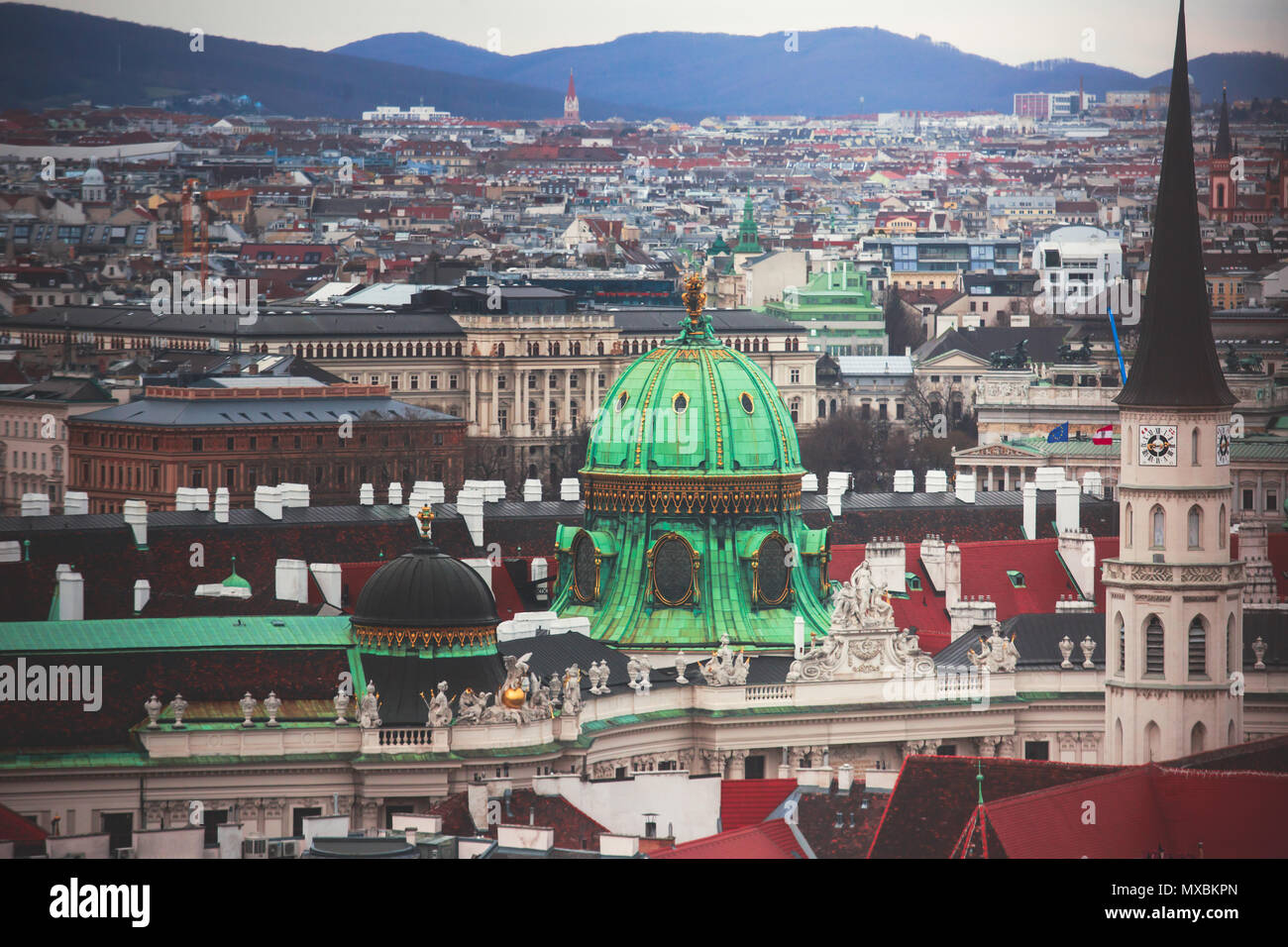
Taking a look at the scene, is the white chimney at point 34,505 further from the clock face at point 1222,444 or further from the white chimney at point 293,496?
the clock face at point 1222,444

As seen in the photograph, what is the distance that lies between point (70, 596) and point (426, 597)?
1419 centimetres

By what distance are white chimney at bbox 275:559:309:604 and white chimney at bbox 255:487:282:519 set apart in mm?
10974

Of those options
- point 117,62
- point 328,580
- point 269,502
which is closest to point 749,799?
point 328,580

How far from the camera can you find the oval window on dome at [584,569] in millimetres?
105938

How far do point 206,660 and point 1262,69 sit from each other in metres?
24.5

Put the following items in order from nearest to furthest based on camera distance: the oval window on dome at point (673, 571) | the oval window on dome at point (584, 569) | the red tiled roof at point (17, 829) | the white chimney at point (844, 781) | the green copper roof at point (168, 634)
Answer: the red tiled roof at point (17, 829) < the white chimney at point (844, 781) < the green copper roof at point (168, 634) < the oval window on dome at point (673, 571) < the oval window on dome at point (584, 569)

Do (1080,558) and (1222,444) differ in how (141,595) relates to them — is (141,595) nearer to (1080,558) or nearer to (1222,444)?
(1222,444)

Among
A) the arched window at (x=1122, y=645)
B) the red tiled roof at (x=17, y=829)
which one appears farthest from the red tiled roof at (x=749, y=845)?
the arched window at (x=1122, y=645)

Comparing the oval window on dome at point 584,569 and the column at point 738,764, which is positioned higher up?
the oval window on dome at point 584,569

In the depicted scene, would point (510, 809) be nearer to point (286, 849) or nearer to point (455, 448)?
point (286, 849)

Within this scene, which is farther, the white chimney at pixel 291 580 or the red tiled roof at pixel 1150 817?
the white chimney at pixel 291 580

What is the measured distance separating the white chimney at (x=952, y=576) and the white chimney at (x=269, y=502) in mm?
18233

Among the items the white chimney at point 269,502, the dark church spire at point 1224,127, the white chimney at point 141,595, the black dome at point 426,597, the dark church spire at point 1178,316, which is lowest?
the white chimney at point 141,595
